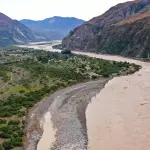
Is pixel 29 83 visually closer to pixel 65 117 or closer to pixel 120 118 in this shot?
pixel 65 117

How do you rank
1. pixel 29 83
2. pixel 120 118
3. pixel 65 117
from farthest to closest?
pixel 29 83 → pixel 65 117 → pixel 120 118

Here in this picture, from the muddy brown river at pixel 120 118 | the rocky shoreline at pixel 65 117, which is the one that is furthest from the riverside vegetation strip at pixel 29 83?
the muddy brown river at pixel 120 118

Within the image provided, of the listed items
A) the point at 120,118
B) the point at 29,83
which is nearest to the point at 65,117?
the point at 120,118

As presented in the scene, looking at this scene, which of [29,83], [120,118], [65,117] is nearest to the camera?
[120,118]

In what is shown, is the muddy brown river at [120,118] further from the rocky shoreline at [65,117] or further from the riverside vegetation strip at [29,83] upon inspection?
the riverside vegetation strip at [29,83]

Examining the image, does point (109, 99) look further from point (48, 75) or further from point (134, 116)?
point (48, 75)

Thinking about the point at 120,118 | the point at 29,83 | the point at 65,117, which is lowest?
the point at 29,83

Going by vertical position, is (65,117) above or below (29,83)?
above

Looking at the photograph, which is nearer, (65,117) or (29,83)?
(65,117)
